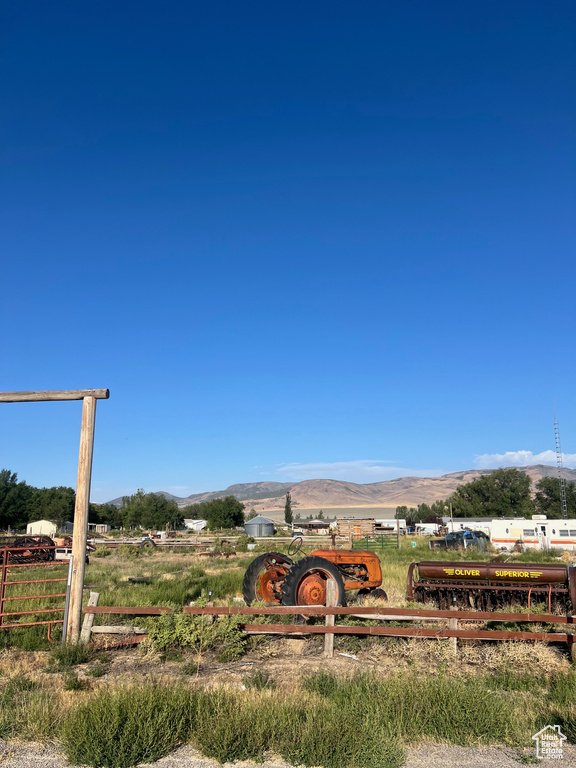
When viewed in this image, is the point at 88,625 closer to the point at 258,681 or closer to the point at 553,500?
the point at 258,681

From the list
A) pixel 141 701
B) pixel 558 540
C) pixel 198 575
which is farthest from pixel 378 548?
pixel 141 701

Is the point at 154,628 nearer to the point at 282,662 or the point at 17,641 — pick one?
the point at 282,662

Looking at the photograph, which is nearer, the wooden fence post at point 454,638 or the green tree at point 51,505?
the wooden fence post at point 454,638

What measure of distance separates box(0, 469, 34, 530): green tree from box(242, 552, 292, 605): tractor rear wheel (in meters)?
66.1

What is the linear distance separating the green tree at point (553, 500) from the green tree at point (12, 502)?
244 feet

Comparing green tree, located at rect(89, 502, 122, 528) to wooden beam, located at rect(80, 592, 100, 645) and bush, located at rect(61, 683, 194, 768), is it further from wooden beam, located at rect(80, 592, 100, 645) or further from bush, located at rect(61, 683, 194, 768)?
bush, located at rect(61, 683, 194, 768)

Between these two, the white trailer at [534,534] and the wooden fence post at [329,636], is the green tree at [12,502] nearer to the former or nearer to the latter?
the white trailer at [534,534]

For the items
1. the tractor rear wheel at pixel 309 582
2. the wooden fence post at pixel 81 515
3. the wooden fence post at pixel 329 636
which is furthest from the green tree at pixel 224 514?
the wooden fence post at pixel 329 636

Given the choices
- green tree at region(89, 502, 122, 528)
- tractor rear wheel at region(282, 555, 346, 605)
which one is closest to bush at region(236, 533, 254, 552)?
tractor rear wheel at region(282, 555, 346, 605)

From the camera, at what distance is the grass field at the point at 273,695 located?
5461 millimetres

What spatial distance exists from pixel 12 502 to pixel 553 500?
84.2 m

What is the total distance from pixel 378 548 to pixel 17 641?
30.1 meters

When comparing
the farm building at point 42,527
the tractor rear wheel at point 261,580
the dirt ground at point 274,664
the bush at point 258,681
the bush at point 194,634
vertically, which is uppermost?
the tractor rear wheel at point 261,580

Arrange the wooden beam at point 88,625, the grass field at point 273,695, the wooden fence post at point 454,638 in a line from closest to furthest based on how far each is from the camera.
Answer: the grass field at point 273,695, the wooden fence post at point 454,638, the wooden beam at point 88,625
